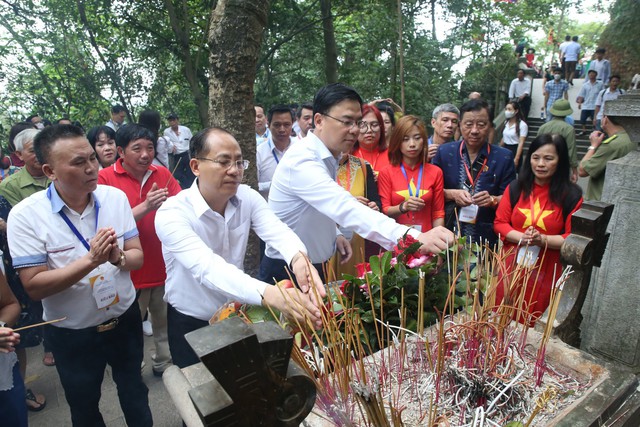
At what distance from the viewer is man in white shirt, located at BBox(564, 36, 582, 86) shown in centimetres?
1350

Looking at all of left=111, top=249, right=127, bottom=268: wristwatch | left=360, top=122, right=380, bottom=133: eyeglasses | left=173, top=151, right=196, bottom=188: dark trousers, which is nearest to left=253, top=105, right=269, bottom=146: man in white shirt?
left=173, top=151, right=196, bottom=188: dark trousers

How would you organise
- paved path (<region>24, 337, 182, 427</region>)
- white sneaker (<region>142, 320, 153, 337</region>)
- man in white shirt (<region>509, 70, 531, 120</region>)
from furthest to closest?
man in white shirt (<region>509, 70, 531, 120</region>), white sneaker (<region>142, 320, 153, 337</region>), paved path (<region>24, 337, 182, 427</region>)

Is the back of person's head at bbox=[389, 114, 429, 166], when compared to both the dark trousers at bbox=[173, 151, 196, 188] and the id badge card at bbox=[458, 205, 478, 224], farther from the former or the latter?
the dark trousers at bbox=[173, 151, 196, 188]

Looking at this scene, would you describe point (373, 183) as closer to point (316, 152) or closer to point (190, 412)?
point (316, 152)

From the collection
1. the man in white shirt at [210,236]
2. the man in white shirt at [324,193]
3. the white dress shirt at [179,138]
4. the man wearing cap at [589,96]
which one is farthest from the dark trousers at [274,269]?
the man wearing cap at [589,96]

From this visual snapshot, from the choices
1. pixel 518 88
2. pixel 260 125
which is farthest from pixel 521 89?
pixel 260 125

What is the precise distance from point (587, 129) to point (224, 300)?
11779mm

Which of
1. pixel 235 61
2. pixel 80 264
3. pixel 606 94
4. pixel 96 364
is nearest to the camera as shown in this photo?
pixel 80 264

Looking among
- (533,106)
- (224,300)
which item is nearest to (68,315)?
(224,300)

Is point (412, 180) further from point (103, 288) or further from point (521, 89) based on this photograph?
point (521, 89)

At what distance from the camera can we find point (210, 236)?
2145 millimetres

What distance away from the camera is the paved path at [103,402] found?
3.02 meters

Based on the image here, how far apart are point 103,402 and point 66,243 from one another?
1.69 m

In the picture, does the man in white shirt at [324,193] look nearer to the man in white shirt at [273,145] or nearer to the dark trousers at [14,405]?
the dark trousers at [14,405]
